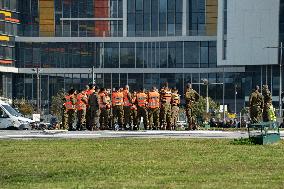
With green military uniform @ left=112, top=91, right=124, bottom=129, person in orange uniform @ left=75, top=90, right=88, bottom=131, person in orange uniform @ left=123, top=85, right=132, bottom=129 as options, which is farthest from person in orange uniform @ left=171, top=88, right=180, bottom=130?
person in orange uniform @ left=75, top=90, right=88, bottom=131

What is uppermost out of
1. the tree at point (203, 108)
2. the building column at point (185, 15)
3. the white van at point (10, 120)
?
the building column at point (185, 15)

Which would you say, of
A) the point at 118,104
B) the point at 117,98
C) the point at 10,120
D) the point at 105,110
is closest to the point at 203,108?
the point at 10,120

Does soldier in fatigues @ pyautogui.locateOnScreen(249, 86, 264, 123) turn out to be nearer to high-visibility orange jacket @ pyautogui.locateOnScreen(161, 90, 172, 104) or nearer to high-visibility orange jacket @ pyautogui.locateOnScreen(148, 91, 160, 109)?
high-visibility orange jacket @ pyautogui.locateOnScreen(161, 90, 172, 104)

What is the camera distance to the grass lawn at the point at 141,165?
13398mm

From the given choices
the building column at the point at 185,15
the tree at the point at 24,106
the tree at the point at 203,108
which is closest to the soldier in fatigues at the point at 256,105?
the tree at the point at 203,108

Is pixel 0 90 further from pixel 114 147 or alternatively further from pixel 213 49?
pixel 114 147

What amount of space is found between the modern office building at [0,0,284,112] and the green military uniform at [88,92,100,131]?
62409 millimetres

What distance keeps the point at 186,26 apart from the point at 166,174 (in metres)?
86.1

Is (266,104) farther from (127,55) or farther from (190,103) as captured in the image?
(127,55)

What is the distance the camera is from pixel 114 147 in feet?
73.5

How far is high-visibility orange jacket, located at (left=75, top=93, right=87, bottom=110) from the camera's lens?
36281 mm

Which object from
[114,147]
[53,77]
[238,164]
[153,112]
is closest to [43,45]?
[53,77]

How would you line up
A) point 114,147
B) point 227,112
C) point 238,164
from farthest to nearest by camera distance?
point 227,112, point 114,147, point 238,164

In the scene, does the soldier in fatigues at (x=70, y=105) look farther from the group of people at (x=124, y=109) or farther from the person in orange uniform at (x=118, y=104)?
the person in orange uniform at (x=118, y=104)
